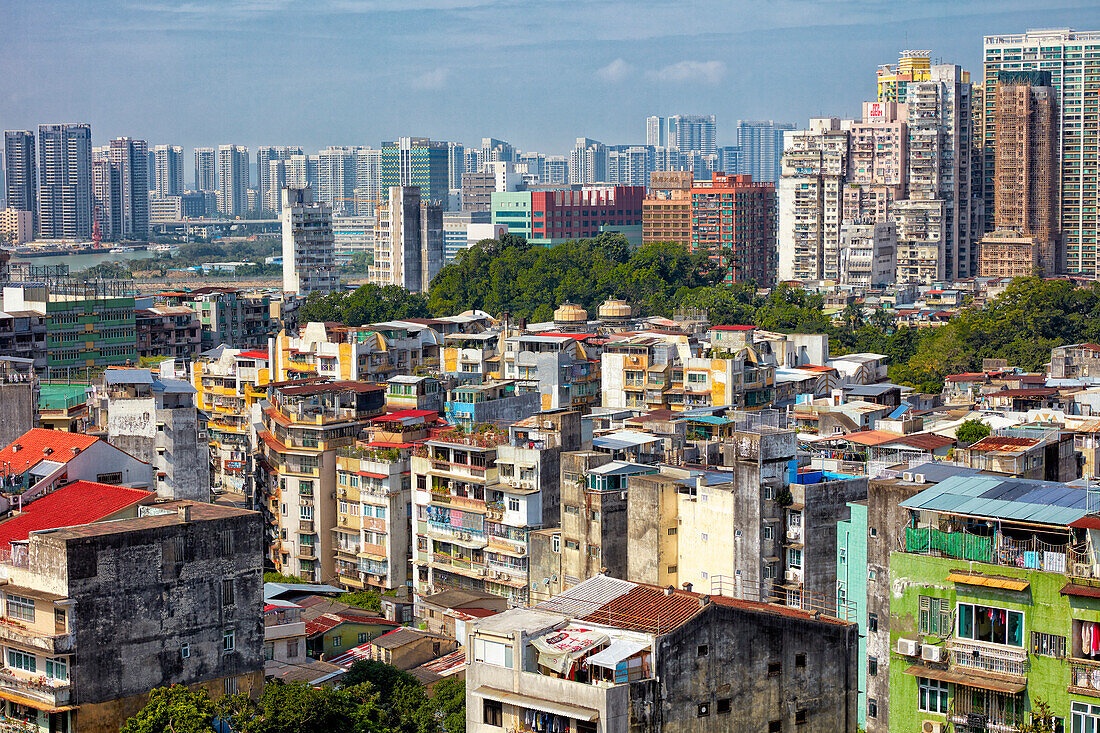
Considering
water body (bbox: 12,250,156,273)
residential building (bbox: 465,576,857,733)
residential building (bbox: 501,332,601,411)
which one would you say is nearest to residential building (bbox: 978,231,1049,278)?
residential building (bbox: 501,332,601,411)

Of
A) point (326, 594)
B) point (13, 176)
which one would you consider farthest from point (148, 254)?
point (326, 594)

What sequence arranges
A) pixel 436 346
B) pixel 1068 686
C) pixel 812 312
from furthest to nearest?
pixel 812 312 → pixel 436 346 → pixel 1068 686

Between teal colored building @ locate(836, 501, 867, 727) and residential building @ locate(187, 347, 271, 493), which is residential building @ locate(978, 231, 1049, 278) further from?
teal colored building @ locate(836, 501, 867, 727)

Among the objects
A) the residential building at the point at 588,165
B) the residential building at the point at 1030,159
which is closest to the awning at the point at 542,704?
the residential building at the point at 1030,159

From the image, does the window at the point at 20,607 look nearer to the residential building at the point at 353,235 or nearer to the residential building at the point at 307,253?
the residential building at the point at 307,253

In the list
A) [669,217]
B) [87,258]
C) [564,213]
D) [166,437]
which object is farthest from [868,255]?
[87,258]

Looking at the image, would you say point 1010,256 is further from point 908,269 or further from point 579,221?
point 579,221

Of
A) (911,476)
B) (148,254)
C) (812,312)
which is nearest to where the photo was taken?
(911,476)

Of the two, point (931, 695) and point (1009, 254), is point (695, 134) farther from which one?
point (931, 695)
